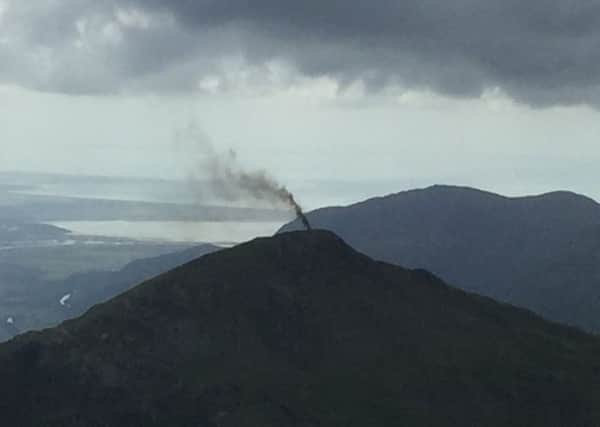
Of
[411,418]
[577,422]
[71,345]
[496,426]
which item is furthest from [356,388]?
[71,345]

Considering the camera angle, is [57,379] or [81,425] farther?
[57,379]

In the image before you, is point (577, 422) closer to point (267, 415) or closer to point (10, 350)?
A: point (267, 415)

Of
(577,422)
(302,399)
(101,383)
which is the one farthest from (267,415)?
Result: (577,422)

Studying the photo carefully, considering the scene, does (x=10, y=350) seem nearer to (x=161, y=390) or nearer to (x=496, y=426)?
(x=161, y=390)

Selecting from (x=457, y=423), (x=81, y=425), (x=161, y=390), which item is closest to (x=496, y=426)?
(x=457, y=423)

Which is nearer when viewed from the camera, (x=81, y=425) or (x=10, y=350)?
(x=81, y=425)

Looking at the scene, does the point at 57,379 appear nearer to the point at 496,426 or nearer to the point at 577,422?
the point at 496,426

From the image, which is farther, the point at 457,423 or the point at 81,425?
the point at 457,423
